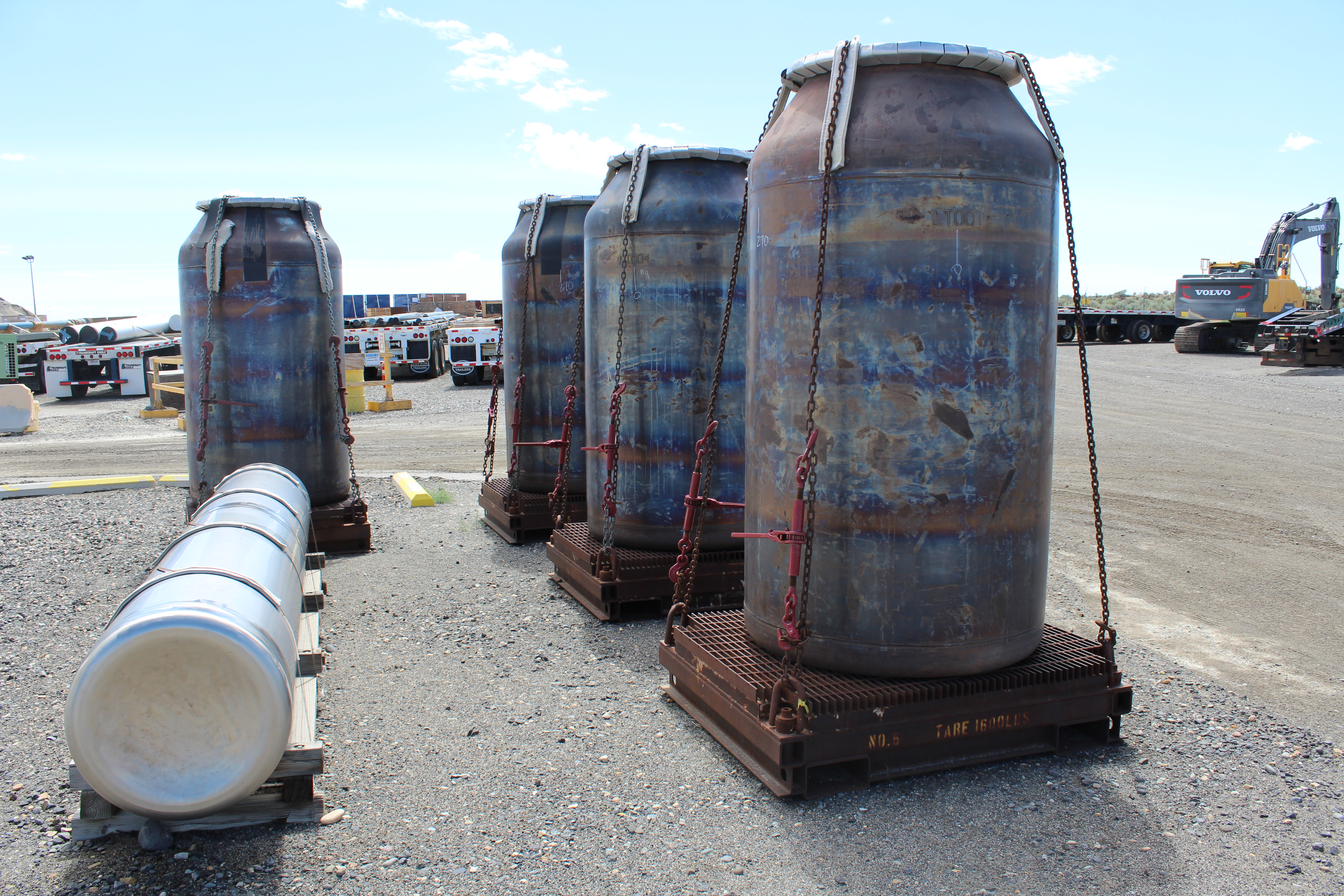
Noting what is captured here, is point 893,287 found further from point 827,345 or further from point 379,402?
point 379,402

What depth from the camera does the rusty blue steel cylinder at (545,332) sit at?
8.86 meters

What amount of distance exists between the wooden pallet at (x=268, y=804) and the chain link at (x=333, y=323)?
15.5ft

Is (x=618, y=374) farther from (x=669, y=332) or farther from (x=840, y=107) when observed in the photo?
(x=840, y=107)

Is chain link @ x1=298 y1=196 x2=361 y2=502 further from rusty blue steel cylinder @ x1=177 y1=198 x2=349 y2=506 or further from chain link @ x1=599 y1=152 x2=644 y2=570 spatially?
chain link @ x1=599 y1=152 x2=644 y2=570

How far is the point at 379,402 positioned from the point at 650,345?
14.5 meters

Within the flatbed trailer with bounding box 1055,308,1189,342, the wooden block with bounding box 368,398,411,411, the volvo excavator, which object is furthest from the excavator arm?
the wooden block with bounding box 368,398,411,411

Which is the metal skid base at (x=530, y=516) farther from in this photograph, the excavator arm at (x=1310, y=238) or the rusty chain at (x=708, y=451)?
the excavator arm at (x=1310, y=238)

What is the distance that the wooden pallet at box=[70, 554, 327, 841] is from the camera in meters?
3.59

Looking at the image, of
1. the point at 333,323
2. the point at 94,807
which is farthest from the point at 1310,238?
the point at 94,807

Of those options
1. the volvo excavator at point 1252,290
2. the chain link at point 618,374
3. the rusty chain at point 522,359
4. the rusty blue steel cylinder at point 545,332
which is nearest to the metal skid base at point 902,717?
the chain link at point 618,374

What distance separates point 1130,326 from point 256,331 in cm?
3025

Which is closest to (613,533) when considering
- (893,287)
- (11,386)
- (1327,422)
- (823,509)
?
(823,509)

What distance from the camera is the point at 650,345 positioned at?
21.4ft

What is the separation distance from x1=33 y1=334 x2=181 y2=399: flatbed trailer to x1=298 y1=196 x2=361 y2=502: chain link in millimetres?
16278
